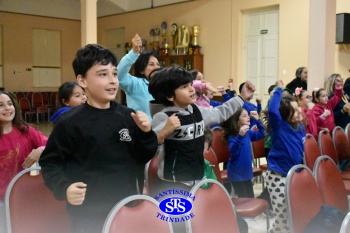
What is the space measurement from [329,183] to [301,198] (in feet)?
1.49

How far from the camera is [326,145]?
12.4ft

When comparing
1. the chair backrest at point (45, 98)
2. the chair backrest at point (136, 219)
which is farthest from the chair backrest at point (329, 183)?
the chair backrest at point (45, 98)

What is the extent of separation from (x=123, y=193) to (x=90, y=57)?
2.00ft

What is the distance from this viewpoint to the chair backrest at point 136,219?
4.91ft

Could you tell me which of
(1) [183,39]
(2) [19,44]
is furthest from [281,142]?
(2) [19,44]

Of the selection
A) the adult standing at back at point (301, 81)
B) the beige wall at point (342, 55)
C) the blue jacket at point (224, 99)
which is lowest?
the blue jacket at point (224, 99)

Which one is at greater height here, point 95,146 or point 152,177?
point 95,146

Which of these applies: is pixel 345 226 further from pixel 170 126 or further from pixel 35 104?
pixel 35 104

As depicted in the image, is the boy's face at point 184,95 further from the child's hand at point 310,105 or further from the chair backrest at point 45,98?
the chair backrest at point 45,98

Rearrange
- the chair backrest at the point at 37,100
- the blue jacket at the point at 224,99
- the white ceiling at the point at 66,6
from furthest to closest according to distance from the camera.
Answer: the white ceiling at the point at 66,6 < the chair backrest at the point at 37,100 < the blue jacket at the point at 224,99

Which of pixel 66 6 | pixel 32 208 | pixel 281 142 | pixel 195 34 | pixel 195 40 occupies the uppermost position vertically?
pixel 66 6

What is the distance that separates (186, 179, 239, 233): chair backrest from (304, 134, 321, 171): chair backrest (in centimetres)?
155

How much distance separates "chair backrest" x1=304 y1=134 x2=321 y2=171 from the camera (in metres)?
3.24

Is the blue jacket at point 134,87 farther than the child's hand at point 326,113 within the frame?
No
